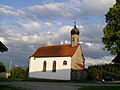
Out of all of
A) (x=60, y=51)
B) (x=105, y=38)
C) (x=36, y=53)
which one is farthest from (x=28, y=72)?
(x=105, y=38)

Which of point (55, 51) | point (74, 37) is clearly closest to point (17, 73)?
point (55, 51)

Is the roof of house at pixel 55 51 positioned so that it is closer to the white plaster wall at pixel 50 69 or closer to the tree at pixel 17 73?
the white plaster wall at pixel 50 69

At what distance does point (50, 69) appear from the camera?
69.0 metres

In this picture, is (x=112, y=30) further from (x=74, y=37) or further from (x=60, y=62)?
(x=74, y=37)

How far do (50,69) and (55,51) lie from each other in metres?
4.87

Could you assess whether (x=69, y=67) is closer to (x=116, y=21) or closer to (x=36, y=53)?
(x=36, y=53)

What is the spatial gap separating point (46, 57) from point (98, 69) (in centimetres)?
1309

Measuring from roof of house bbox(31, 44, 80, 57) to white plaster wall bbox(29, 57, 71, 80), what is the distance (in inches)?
40.3

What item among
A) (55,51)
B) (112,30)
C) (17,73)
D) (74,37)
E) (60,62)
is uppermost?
(74,37)

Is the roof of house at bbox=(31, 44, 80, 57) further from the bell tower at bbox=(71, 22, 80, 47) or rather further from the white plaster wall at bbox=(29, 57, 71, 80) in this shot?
the bell tower at bbox=(71, 22, 80, 47)

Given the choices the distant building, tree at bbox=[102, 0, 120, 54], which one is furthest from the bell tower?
tree at bbox=[102, 0, 120, 54]

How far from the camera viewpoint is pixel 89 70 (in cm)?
6812

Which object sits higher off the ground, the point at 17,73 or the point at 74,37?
the point at 74,37

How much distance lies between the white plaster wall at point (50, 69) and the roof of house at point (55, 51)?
1.02 meters
